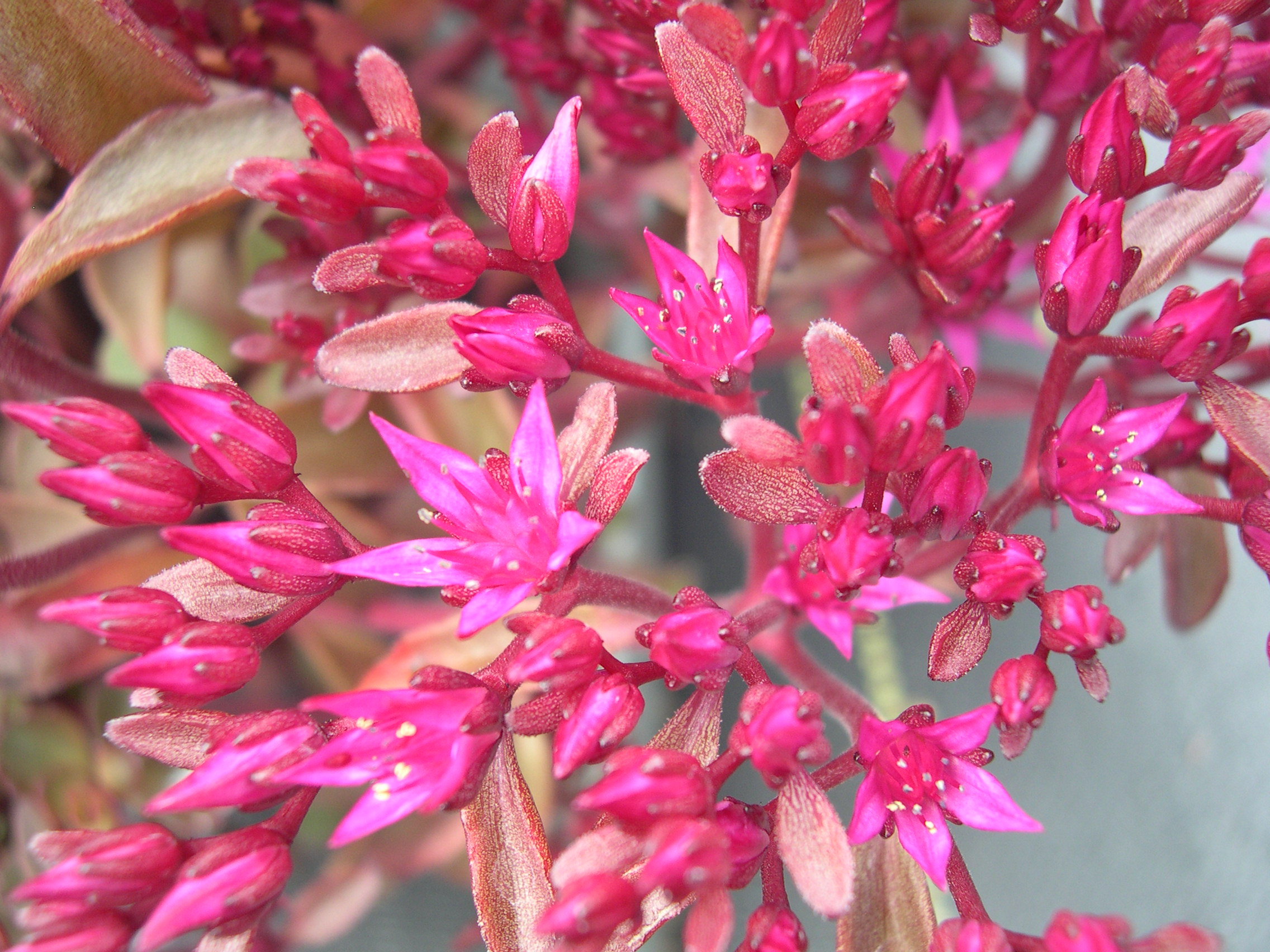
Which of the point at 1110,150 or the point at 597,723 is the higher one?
the point at 1110,150

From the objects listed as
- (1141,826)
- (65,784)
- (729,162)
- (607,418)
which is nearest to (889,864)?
(607,418)

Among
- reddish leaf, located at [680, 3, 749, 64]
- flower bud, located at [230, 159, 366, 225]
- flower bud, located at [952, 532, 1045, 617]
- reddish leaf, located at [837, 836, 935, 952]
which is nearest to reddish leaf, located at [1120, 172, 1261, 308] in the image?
flower bud, located at [952, 532, 1045, 617]

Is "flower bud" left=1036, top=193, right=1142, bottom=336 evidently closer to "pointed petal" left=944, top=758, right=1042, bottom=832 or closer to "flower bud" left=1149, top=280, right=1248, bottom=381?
"flower bud" left=1149, top=280, right=1248, bottom=381

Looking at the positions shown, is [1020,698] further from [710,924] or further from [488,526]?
[488,526]

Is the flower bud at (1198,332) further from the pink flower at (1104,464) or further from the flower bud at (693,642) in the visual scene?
the flower bud at (693,642)

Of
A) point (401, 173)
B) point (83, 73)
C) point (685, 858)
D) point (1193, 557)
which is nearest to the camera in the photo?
point (685, 858)


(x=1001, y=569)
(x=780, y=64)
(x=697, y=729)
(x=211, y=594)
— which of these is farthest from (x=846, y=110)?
(x=211, y=594)

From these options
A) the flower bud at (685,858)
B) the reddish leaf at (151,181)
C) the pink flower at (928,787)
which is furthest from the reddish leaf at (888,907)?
the reddish leaf at (151,181)

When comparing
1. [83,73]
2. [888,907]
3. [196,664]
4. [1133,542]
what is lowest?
[888,907]

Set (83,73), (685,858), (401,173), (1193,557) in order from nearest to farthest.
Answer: (685,858) < (401,173) < (83,73) < (1193,557)
